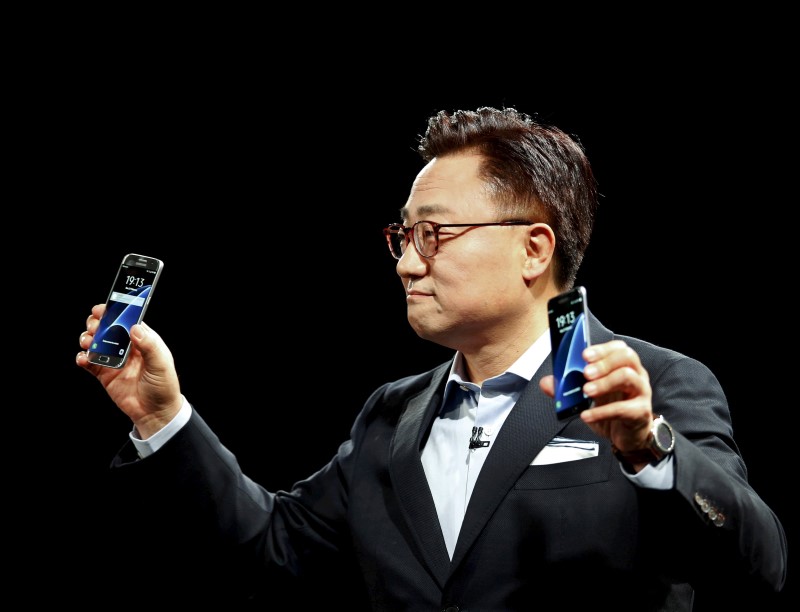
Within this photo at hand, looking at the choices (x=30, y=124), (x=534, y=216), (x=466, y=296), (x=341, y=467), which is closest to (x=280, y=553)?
(x=341, y=467)

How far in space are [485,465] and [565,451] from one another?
0.17m

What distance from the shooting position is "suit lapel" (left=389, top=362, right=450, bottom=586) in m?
1.91

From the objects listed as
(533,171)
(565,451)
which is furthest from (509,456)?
(533,171)

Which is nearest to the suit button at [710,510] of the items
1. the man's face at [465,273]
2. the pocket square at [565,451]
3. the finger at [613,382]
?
the finger at [613,382]

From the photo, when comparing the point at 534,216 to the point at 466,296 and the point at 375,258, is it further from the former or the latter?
→ the point at 375,258

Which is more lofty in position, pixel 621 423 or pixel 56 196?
pixel 56 196

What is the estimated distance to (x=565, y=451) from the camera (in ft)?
6.17

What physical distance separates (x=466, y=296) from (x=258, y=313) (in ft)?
5.38

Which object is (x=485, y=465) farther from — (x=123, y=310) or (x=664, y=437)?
(x=123, y=310)

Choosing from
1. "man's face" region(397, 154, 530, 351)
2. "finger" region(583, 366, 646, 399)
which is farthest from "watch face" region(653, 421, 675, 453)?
"man's face" region(397, 154, 530, 351)

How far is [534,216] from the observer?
2176mm

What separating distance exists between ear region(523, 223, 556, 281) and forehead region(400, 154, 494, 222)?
0.12 meters

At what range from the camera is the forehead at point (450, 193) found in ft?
7.00

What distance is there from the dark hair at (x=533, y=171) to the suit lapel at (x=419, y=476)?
1.44 feet
